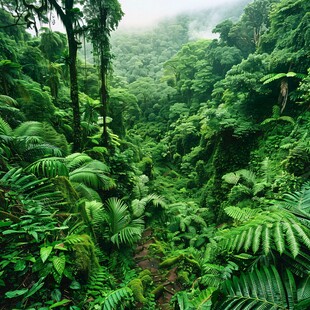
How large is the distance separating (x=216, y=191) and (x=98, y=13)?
292 inches

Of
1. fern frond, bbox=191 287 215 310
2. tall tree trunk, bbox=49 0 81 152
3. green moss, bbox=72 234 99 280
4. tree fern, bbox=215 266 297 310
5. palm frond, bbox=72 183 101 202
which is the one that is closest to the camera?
tree fern, bbox=215 266 297 310

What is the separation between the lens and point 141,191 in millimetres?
8461

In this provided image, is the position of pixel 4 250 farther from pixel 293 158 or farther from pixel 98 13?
pixel 98 13

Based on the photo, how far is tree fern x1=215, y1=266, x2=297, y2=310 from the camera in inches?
62.9

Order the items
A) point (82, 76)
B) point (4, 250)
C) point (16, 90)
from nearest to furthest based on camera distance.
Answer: point (4, 250) → point (16, 90) → point (82, 76)

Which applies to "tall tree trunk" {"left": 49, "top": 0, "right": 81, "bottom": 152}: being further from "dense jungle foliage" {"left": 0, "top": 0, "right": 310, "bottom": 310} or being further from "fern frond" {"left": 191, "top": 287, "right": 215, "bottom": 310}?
"fern frond" {"left": 191, "top": 287, "right": 215, "bottom": 310}

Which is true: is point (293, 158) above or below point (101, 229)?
above

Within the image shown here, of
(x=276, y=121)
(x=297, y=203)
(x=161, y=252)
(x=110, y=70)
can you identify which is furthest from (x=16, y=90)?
(x=276, y=121)

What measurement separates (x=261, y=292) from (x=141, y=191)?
692cm

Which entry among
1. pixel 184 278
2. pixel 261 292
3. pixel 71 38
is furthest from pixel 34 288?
pixel 71 38

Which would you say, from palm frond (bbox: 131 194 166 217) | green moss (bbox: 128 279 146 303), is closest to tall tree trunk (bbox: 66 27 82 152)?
palm frond (bbox: 131 194 166 217)

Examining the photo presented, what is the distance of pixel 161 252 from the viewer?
5.57 m

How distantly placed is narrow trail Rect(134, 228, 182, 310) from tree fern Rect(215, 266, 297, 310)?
223 cm

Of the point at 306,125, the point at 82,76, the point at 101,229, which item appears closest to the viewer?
the point at 101,229
